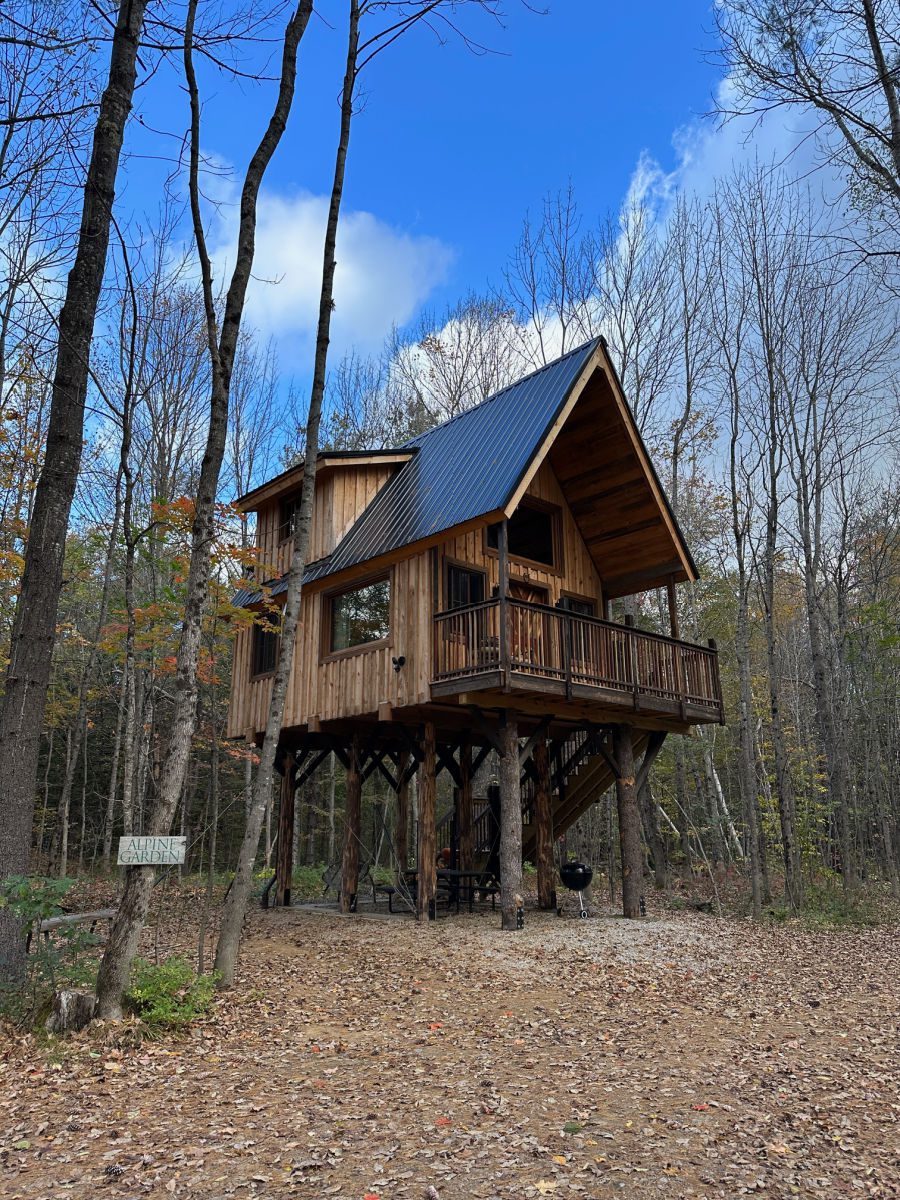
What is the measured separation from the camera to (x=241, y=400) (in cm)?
2239

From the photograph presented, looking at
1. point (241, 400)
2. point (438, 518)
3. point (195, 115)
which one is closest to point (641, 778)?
point (438, 518)

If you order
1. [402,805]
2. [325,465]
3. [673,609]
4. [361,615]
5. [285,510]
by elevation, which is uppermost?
[325,465]

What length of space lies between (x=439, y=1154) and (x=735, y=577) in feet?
72.2

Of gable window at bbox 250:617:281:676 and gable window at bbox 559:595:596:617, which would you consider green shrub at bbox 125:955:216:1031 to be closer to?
gable window at bbox 250:617:281:676

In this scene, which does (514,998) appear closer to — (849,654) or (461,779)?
(461,779)

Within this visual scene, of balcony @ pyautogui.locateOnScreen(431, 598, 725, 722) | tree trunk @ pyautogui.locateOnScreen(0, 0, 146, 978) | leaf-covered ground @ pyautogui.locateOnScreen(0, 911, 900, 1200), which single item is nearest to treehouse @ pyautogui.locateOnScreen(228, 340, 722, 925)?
balcony @ pyautogui.locateOnScreen(431, 598, 725, 722)

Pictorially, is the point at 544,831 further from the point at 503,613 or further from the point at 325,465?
the point at 325,465

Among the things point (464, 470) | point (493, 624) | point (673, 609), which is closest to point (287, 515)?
point (464, 470)

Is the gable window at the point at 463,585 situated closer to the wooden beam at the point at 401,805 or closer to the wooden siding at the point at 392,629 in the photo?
the wooden siding at the point at 392,629

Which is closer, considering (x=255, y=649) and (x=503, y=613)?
(x=503, y=613)

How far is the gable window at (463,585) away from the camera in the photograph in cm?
1250

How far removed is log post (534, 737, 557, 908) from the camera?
1392 cm

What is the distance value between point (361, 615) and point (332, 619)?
2.71 ft

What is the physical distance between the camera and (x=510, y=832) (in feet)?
38.0
